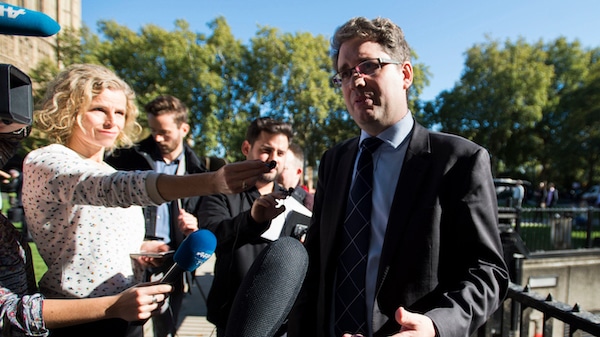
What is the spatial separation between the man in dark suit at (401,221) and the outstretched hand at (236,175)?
52 centimetres

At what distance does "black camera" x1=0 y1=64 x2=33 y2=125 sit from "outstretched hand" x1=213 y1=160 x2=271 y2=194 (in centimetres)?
56

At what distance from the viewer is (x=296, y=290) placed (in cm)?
121

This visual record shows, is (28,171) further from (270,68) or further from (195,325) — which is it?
(270,68)

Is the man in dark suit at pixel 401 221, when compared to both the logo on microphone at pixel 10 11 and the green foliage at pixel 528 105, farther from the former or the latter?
the green foliage at pixel 528 105

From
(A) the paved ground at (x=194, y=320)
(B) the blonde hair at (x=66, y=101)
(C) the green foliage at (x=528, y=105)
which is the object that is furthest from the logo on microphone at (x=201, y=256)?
(C) the green foliage at (x=528, y=105)

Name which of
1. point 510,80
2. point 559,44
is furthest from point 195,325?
point 559,44

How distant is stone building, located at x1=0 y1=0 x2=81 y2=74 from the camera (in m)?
7.45

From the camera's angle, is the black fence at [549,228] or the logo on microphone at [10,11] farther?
the black fence at [549,228]

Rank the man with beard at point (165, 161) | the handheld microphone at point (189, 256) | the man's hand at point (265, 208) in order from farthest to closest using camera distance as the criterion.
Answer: the man with beard at point (165, 161)
the man's hand at point (265, 208)
the handheld microphone at point (189, 256)

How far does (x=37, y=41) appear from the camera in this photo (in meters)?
13.5

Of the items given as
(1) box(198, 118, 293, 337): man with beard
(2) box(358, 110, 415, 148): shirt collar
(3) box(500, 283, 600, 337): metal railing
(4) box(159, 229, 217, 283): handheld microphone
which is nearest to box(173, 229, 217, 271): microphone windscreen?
(4) box(159, 229, 217, 283): handheld microphone

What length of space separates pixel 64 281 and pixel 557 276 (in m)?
8.92

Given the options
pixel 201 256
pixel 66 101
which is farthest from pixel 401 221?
pixel 66 101

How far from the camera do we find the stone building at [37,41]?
7.45 m
